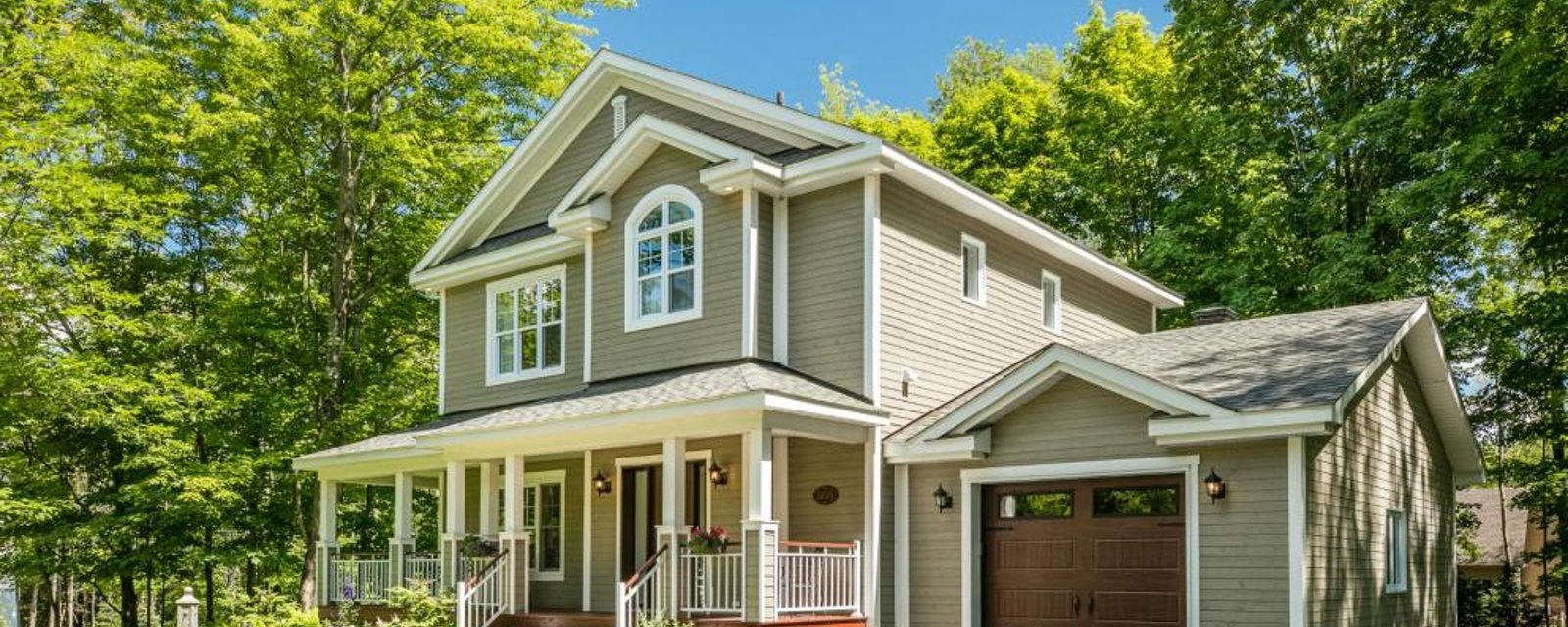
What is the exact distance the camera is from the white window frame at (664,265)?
1521 centimetres

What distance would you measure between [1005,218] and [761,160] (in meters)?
3.51

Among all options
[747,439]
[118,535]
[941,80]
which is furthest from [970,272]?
[941,80]

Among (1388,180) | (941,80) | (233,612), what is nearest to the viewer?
(233,612)

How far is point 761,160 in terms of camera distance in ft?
47.3

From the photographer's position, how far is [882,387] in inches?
558

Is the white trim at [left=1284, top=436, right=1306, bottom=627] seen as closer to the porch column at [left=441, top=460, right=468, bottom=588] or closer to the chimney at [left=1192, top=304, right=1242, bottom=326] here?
the chimney at [left=1192, top=304, right=1242, bottom=326]

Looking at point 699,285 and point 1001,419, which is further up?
point 699,285

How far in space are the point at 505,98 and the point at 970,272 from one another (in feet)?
42.7

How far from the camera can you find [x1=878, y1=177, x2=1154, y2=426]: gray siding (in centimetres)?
1445

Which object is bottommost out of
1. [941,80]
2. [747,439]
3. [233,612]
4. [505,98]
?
[233,612]

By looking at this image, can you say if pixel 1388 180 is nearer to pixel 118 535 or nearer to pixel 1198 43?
pixel 1198 43

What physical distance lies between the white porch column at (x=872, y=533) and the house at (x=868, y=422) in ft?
0.10

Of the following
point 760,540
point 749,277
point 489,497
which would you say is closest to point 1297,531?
point 760,540

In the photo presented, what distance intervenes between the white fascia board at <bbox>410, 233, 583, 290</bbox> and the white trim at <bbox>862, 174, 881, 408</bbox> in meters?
4.69
